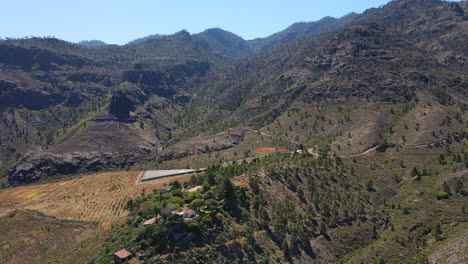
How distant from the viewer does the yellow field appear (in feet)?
338

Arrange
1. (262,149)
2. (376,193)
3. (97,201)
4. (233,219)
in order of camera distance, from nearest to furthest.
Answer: (233,219) < (376,193) < (97,201) < (262,149)

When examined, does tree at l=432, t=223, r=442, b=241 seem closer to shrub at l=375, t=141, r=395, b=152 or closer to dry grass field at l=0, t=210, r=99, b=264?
shrub at l=375, t=141, r=395, b=152

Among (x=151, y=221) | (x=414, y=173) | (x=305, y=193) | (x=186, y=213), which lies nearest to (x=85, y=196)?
(x=151, y=221)

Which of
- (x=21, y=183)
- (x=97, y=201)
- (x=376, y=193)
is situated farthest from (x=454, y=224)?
(x=21, y=183)

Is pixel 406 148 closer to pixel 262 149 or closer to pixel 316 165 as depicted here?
pixel 316 165

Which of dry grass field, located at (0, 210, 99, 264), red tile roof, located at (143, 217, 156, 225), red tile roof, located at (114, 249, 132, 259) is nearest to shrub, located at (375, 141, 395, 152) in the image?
red tile roof, located at (143, 217, 156, 225)

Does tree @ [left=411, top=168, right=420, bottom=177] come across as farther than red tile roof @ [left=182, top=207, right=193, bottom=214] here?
Yes

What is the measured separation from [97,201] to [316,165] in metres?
77.0

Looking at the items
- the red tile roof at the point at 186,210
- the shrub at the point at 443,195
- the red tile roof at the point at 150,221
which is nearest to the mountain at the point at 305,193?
the red tile roof at the point at 186,210

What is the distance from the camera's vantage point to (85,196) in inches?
5044

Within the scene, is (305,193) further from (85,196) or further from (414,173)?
(85,196)

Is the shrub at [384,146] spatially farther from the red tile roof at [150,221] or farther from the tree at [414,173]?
the red tile roof at [150,221]

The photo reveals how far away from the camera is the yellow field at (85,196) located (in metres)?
103

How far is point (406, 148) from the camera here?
127 metres
